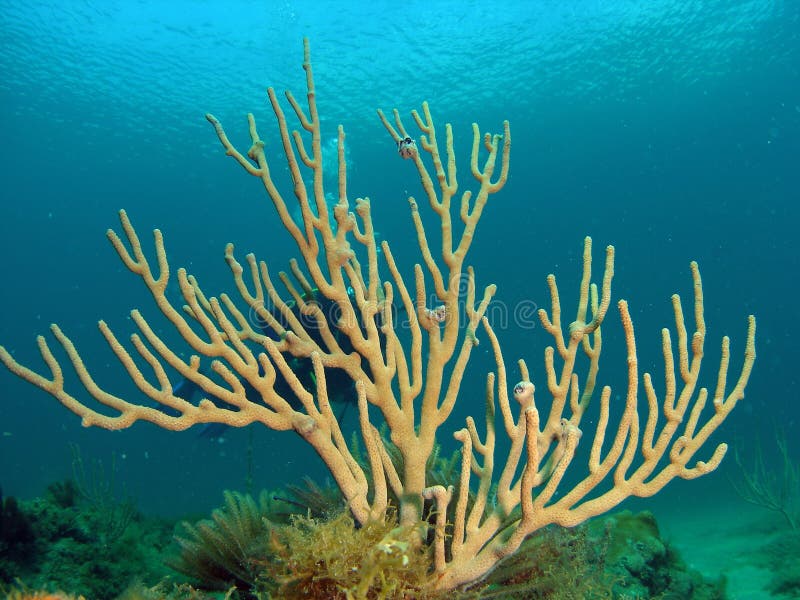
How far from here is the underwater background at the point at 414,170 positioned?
24.0 m

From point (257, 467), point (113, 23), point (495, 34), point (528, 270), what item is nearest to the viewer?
point (113, 23)

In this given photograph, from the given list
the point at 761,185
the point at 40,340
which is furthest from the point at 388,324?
the point at 761,185

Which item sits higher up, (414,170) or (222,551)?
(414,170)

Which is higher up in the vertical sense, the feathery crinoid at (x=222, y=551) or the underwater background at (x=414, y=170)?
the underwater background at (x=414, y=170)

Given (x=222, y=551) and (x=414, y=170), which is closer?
(x=222, y=551)

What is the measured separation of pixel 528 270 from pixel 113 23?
143 feet

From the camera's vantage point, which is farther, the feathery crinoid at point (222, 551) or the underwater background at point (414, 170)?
the underwater background at point (414, 170)

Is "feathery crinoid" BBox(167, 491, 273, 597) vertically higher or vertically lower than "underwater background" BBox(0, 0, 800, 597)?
lower

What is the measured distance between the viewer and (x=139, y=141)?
3566cm

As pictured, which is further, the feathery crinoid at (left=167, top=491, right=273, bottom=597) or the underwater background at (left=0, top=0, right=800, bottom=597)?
the underwater background at (left=0, top=0, right=800, bottom=597)

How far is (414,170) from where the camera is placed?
140 ft

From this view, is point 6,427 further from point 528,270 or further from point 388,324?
point 388,324

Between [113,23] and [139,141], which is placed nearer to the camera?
[113,23]

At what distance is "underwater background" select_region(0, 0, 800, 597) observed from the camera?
2397 centimetres
